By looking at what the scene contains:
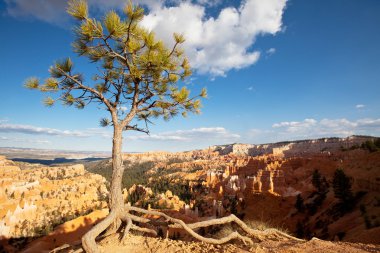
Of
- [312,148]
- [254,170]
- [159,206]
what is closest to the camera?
[159,206]

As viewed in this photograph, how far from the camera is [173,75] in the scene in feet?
20.6

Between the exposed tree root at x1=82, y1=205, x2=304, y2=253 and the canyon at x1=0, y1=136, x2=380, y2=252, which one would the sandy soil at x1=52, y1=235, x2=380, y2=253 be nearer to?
the exposed tree root at x1=82, y1=205, x2=304, y2=253

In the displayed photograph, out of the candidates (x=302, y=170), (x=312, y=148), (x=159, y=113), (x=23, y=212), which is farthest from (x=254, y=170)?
(x=159, y=113)

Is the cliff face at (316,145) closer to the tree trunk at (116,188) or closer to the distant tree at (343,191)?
the distant tree at (343,191)

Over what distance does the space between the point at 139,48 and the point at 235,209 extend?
179ft

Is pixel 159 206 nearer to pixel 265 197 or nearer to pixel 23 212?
pixel 265 197

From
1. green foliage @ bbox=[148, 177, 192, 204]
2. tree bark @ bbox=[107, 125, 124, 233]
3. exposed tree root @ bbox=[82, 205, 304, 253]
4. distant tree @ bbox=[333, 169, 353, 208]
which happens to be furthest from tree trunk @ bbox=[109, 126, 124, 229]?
green foliage @ bbox=[148, 177, 192, 204]

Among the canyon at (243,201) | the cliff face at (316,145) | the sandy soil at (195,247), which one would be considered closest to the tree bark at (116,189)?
the sandy soil at (195,247)

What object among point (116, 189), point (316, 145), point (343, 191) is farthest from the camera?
point (316, 145)

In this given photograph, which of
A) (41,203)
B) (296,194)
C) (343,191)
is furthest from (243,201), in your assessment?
(41,203)

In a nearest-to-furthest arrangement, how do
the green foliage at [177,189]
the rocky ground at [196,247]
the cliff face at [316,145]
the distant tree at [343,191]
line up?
the rocky ground at [196,247] → the distant tree at [343,191] → the green foliage at [177,189] → the cliff face at [316,145]

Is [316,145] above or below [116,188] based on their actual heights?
above

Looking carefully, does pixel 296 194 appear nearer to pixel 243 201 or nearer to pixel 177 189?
pixel 243 201

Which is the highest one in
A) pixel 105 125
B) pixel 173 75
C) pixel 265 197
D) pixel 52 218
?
pixel 173 75
